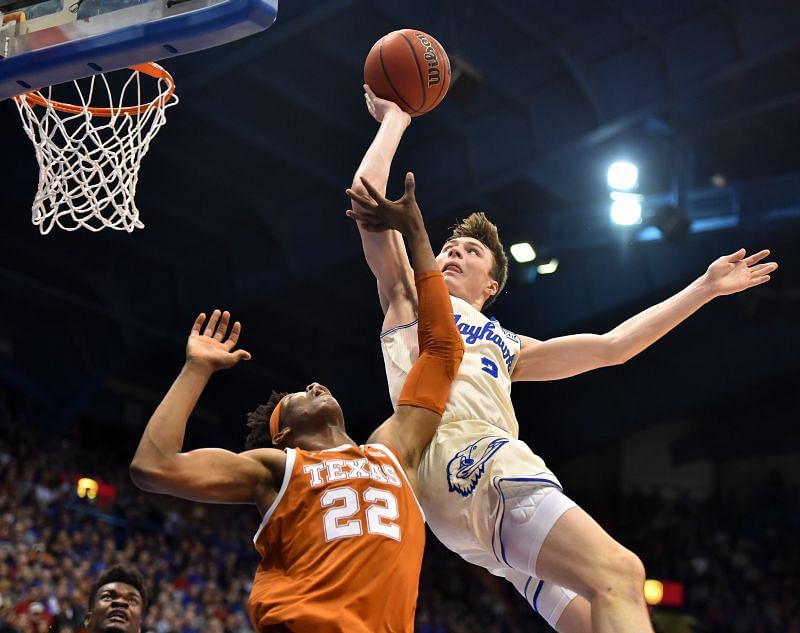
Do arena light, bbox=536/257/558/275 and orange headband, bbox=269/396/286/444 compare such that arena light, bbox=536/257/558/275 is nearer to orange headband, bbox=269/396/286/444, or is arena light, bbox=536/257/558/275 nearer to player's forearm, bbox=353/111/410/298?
player's forearm, bbox=353/111/410/298

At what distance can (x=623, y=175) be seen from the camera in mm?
12047

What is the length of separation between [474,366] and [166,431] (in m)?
1.27

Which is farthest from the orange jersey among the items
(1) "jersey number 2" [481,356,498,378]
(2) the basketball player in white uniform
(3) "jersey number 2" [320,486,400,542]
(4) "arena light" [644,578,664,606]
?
(4) "arena light" [644,578,664,606]

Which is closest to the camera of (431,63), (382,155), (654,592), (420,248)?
(420,248)

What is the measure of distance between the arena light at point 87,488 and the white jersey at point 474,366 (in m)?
13.0

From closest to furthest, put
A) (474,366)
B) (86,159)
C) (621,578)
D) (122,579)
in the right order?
(621,578) → (474,366) → (122,579) → (86,159)

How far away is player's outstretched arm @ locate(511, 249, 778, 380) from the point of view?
4289 millimetres

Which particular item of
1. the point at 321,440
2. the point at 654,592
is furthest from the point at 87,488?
the point at 321,440

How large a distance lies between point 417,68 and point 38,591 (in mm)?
8320

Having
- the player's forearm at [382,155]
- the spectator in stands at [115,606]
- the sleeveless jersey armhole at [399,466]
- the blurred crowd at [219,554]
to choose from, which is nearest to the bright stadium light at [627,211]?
the blurred crowd at [219,554]

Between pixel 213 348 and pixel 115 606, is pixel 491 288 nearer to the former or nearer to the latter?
pixel 213 348

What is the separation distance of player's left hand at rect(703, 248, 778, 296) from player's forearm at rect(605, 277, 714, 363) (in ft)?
0.14

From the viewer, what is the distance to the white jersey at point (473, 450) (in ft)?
11.5

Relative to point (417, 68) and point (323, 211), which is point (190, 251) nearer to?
point (323, 211)
